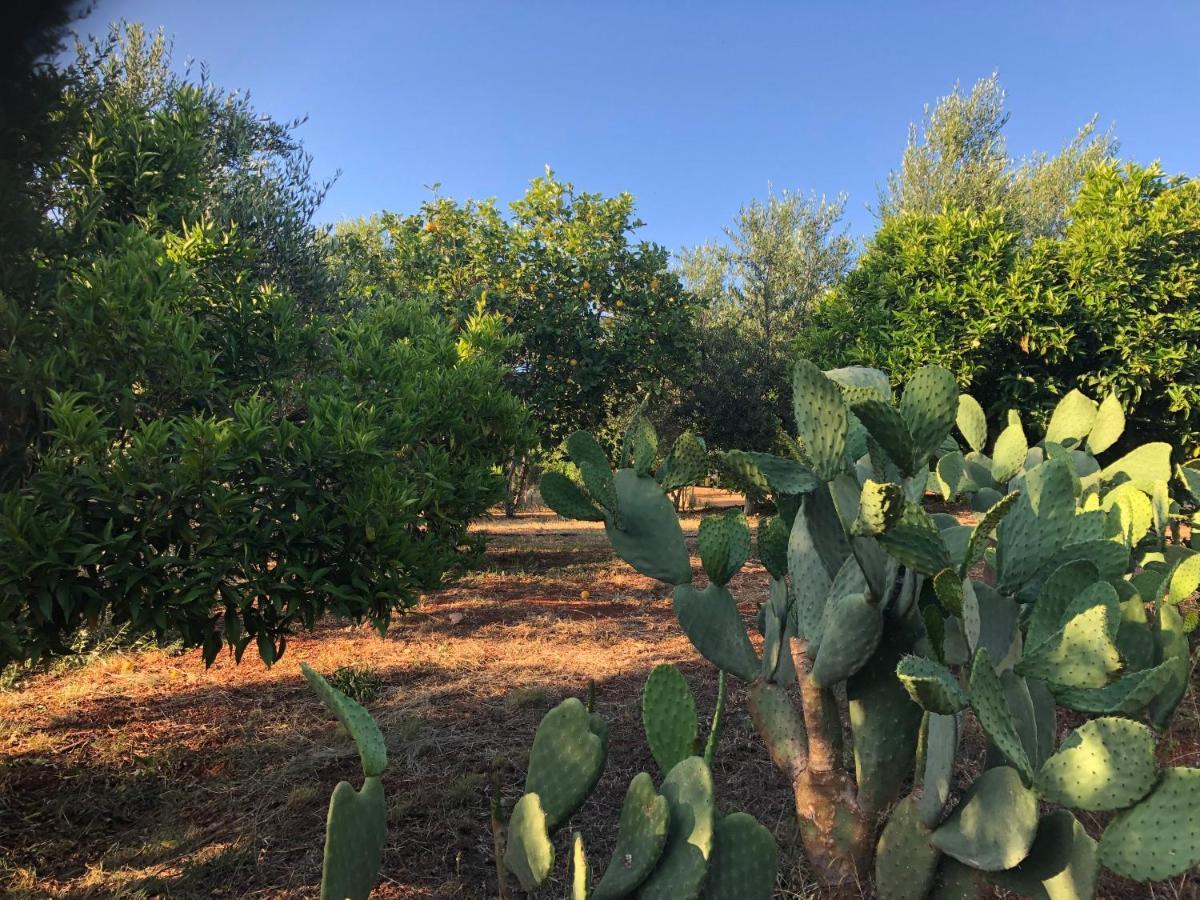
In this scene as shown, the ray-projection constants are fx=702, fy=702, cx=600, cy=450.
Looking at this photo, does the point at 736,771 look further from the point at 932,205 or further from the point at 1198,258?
the point at 932,205

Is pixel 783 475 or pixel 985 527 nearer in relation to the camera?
pixel 985 527

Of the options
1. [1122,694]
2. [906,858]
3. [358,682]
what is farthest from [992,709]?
[358,682]

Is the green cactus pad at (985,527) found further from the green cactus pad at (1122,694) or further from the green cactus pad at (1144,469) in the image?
the green cactus pad at (1144,469)

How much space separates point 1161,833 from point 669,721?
1.03 metres

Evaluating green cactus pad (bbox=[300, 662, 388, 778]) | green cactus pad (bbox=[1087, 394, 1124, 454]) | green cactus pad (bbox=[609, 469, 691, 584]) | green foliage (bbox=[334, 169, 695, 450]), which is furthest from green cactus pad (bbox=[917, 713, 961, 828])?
green foliage (bbox=[334, 169, 695, 450])

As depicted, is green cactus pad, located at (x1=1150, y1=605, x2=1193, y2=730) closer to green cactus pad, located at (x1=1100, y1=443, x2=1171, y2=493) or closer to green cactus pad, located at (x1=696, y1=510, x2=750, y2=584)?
green cactus pad, located at (x1=696, y1=510, x2=750, y2=584)

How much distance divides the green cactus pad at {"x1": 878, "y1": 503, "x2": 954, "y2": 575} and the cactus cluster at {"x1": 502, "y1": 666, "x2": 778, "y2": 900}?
2.06 feet

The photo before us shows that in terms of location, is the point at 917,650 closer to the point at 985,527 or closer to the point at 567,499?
the point at 985,527

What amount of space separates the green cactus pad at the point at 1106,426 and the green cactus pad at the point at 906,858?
3717 mm

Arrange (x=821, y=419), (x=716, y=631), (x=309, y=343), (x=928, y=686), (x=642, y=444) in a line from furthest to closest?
(x=309, y=343) → (x=642, y=444) → (x=716, y=631) → (x=821, y=419) → (x=928, y=686)

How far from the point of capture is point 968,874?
65.4 inches

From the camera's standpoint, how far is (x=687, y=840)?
145cm

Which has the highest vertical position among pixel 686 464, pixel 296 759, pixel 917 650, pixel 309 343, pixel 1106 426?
pixel 309 343

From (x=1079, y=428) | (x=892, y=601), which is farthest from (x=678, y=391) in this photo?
(x=892, y=601)
